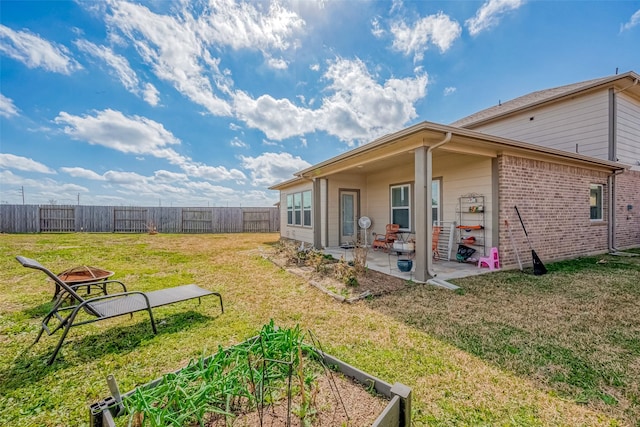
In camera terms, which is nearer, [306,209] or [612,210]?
[612,210]

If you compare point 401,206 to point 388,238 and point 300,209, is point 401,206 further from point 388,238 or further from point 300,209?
point 300,209

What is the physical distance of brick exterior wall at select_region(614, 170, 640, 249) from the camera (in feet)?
28.1

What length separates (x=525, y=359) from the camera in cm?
246

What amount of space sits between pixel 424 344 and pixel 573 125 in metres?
10.6

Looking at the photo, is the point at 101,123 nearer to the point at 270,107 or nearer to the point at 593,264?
the point at 270,107

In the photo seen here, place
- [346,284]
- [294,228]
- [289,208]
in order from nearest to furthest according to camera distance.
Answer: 1. [346,284]
2. [294,228]
3. [289,208]

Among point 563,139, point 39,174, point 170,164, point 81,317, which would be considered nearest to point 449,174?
point 563,139

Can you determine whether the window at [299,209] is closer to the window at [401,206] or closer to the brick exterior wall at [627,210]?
the window at [401,206]

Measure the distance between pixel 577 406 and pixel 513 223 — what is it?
16.8 ft

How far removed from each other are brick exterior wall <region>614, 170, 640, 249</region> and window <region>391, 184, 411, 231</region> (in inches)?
249

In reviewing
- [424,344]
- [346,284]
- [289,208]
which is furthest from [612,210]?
[289,208]

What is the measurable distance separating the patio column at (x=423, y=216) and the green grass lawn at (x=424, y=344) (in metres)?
0.52

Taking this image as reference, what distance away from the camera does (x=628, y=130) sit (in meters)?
8.87

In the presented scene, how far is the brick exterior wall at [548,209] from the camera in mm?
6043
